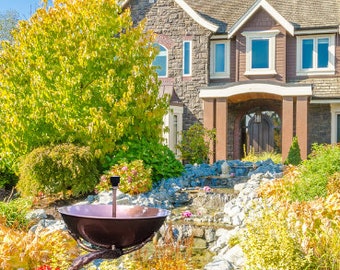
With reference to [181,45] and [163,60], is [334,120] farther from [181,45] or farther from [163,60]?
[163,60]

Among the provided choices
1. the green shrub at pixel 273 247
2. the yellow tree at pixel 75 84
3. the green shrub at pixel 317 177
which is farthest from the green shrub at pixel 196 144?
the green shrub at pixel 273 247

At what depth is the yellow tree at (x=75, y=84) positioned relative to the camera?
1191 centimetres

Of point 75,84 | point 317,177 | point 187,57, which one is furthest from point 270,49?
point 317,177

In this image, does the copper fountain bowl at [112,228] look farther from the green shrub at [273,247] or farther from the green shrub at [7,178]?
the green shrub at [7,178]

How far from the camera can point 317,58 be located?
19.6 meters

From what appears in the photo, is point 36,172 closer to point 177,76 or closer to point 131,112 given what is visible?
point 131,112

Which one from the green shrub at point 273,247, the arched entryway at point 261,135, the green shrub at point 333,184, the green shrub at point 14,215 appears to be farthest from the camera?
the arched entryway at point 261,135

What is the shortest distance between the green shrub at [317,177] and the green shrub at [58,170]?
4.73 metres

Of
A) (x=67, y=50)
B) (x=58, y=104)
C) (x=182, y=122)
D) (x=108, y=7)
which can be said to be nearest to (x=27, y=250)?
(x=58, y=104)

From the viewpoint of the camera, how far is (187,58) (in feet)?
67.5

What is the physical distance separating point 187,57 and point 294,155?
651 centimetres

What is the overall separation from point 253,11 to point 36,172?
38.9 feet

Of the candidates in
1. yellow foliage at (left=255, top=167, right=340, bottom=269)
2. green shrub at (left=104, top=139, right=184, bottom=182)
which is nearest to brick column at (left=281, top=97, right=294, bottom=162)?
green shrub at (left=104, top=139, right=184, bottom=182)

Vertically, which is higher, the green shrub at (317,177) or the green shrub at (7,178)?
the green shrub at (317,177)
